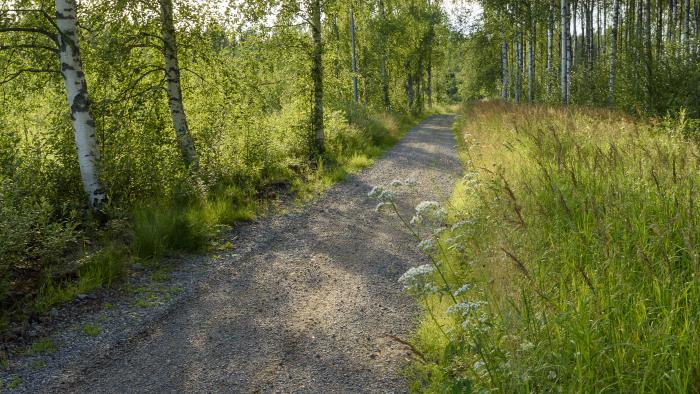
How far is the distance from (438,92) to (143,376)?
69349mm

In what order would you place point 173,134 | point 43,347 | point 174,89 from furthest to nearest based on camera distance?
A: point 173,134 → point 174,89 → point 43,347

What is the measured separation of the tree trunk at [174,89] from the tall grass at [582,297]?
618cm

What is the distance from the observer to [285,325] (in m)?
4.96

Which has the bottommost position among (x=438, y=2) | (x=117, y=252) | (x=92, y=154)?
(x=117, y=252)

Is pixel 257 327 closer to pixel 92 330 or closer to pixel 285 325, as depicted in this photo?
pixel 285 325

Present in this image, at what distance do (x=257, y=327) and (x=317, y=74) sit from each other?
33.6ft

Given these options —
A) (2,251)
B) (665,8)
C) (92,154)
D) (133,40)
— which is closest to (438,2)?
(665,8)

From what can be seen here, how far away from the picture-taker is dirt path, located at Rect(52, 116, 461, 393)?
402 cm

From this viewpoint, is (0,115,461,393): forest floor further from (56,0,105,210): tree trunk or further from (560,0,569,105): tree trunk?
(560,0,569,105): tree trunk

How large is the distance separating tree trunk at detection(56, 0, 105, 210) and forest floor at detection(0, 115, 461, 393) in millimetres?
2157

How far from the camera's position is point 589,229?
4.47m

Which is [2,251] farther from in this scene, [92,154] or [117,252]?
[92,154]

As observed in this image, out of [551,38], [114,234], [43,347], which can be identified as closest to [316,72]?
[114,234]

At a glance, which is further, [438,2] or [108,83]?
[438,2]
